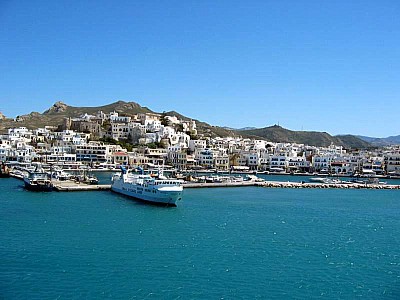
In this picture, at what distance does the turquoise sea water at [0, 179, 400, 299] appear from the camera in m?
10.6

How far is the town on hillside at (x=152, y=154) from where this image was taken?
50875 millimetres

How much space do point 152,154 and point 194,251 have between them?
42.5 metres

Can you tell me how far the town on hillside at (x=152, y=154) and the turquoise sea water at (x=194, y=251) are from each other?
93.3ft

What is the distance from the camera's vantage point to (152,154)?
5575 cm

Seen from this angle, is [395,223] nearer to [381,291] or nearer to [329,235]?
[329,235]

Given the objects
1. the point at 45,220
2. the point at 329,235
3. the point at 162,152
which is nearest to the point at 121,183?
the point at 45,220

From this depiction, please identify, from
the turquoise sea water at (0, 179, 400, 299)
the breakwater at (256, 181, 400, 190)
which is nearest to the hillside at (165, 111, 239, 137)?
the breakwater at (256, 181, 400, 190)

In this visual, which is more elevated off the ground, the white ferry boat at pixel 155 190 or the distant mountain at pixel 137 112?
the distant mountain at pixel 137 112

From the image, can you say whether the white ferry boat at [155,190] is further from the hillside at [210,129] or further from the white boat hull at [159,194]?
the hillside at [210,129]

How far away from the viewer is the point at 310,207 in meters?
23.8

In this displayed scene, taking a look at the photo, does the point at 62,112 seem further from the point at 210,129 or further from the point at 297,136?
the point at 297,136

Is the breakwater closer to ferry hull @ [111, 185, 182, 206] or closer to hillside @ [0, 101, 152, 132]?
ferry hull @ [111, 185, 182, 206]

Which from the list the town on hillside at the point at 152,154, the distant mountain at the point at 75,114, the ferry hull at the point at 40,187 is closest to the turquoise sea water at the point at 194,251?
the ferry hull at the point at 40,187

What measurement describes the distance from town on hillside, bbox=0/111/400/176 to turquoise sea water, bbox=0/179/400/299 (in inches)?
1119
